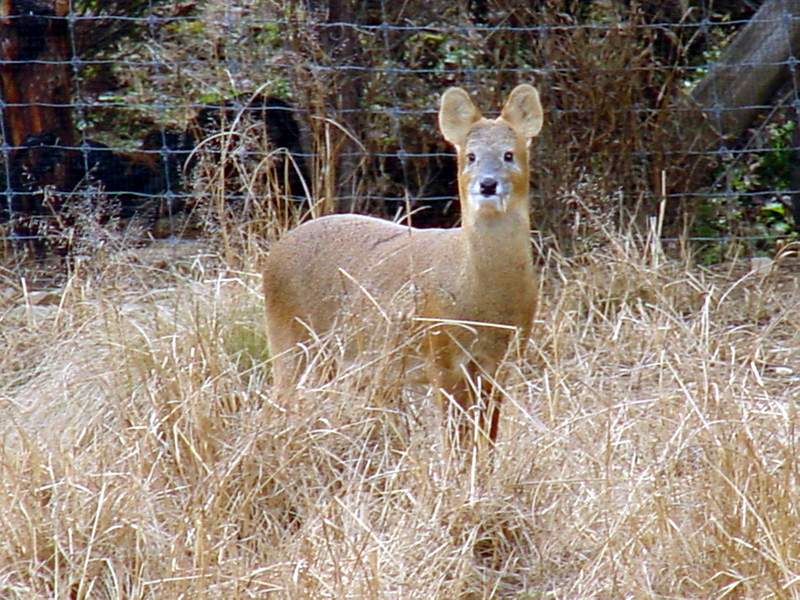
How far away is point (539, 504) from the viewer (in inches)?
186

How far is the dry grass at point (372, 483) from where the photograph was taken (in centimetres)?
431

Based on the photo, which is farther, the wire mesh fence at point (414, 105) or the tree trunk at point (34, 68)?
the tree trunk at point (34, 68)

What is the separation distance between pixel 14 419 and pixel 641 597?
2.18 metres

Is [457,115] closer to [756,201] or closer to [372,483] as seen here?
[372,483]

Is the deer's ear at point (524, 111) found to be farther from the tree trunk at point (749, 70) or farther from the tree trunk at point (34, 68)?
the tree trunk at point (34, 68)

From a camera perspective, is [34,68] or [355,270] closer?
[355,270]

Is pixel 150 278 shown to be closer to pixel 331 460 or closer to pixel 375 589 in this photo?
pixel 331 460

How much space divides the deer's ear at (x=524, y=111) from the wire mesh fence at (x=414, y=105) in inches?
60.7

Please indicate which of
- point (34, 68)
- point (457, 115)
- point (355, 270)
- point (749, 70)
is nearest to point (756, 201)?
point (749, 70)

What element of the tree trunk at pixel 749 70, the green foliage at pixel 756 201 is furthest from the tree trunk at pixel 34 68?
the green foliage at pixel 756 201

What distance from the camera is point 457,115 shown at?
5.43 metres

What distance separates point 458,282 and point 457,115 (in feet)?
2.05

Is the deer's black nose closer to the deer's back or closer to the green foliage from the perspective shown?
the deer's back

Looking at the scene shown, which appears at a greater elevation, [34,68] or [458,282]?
[34,68]
